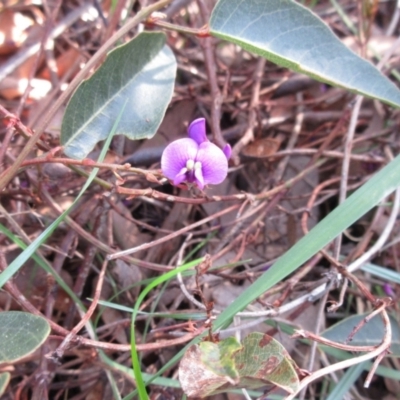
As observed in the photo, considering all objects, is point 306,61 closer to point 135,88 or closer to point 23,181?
point 135,88

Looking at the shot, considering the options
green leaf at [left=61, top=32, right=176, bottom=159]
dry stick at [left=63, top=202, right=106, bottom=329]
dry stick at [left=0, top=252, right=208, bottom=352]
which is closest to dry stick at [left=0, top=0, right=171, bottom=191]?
green leaf at [left=61, top=32, right=176, bottom=159]

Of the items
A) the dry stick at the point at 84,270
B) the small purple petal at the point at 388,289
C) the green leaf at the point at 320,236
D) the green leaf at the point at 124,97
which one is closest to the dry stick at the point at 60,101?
the green leaf at the point at 124,97

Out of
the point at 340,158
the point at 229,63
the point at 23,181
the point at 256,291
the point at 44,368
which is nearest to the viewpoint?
the point at 256,291

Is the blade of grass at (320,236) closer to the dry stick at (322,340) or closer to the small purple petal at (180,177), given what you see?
the dry stick at (322,340)

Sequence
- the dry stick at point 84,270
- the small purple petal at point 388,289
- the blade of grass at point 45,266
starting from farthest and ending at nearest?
the small purple petal at point 388,289, the dry stick at point 84,270, the blade of grass at point 45,266

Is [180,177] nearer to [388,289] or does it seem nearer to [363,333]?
[363,333]

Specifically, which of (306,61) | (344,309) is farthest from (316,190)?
(306,61)
